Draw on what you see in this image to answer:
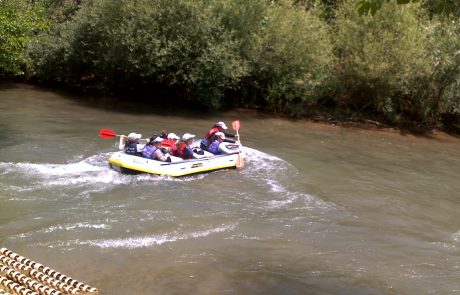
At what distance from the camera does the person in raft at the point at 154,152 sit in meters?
13.2

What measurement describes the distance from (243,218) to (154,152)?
333 cm

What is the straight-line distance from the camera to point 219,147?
47.5ft

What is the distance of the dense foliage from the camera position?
2066cm

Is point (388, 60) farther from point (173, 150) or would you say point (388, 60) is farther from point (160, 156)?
point (160, 156)

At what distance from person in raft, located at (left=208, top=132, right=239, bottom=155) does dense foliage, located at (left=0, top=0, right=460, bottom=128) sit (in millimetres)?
6512

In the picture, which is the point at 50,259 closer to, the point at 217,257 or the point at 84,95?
the point at 217,257

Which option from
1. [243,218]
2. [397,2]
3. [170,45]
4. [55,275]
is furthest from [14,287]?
[170,45]

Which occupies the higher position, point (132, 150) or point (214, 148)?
point (214, 148)

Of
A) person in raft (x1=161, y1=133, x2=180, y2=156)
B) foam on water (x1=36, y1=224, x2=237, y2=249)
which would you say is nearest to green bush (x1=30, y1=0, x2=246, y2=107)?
person in raft (x1=161, y1=133, x2=180, y2=156)

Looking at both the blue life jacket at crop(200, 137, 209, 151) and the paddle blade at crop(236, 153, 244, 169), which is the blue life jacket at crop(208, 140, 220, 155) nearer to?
the blue life jacket at crop(200, 137, 209, 151)

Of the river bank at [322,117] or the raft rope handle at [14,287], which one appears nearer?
the raft rope handle at [14,287]

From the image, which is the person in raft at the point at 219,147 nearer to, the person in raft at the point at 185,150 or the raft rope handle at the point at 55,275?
the person in raft at the point at 185,150

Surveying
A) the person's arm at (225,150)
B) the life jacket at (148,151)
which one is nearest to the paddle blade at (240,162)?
the person's arm at (225,150)

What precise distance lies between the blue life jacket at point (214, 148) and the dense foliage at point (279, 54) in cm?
667
